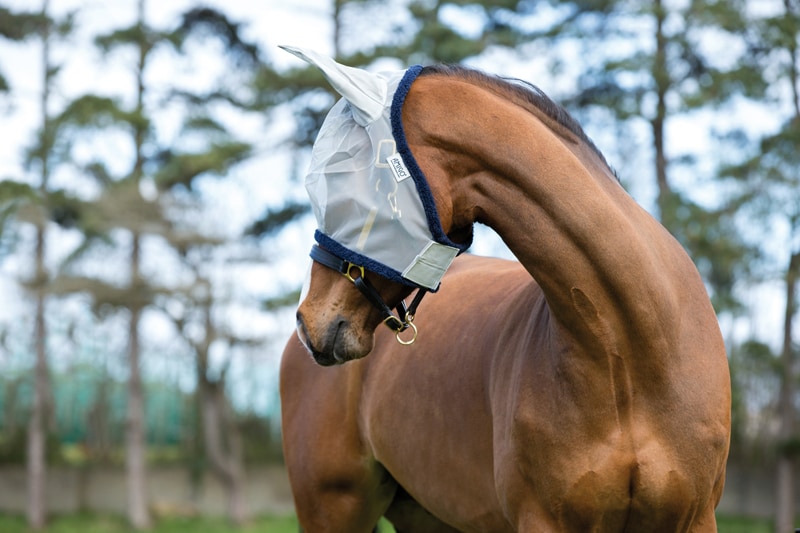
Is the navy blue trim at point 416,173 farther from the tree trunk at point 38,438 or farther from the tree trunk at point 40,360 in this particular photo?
the tree trunk at point 38,438

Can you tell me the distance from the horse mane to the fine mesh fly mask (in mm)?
227

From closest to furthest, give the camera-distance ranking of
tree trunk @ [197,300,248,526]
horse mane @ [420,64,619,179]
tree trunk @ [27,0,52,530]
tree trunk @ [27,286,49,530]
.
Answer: horse mane @ [420,64,619,179], tree trunk @ [27,0,52,530], tree trunk @ [27,286,49,530], tree trunk @ [197,300,248,526]

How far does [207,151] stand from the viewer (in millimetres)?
17359

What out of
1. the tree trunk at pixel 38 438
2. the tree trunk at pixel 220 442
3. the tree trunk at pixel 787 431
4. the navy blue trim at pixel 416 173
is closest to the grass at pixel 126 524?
the tree trunk at pixel 38 438

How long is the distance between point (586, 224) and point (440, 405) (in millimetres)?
1123

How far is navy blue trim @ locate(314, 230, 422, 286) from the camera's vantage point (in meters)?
2.55

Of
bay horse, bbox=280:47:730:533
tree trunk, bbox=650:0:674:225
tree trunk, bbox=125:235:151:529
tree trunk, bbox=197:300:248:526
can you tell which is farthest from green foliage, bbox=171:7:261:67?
bay horse, bbox=280:47:730:533

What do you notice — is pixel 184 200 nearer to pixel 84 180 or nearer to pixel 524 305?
pixel 84 180

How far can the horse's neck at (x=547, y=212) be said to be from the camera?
2.57m

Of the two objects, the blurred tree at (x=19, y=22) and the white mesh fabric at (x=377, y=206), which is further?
the blurred tree at (x=19, y=22)

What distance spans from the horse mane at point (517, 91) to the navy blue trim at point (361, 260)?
0.59 meters

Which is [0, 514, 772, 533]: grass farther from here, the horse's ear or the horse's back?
the horse's ear

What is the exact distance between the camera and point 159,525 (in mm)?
18875

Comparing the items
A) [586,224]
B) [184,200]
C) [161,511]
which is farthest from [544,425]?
[161,511]
